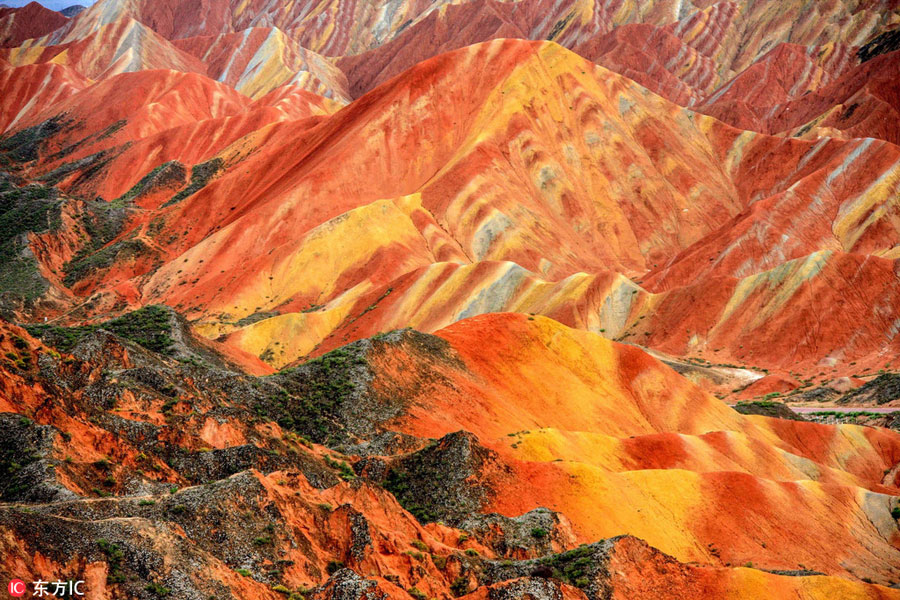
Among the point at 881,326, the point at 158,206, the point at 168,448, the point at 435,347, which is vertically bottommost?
the point at 158,206

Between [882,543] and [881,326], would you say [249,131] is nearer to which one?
[881,326]

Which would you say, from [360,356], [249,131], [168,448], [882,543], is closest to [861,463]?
[882,543]

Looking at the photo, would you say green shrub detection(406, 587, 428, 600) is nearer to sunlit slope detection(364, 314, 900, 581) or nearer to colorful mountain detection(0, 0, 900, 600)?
colorful mountain detection(0, 0, 900, 600)

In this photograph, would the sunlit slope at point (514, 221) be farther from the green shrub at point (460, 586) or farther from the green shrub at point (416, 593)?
the green shrub at point (416, 593)

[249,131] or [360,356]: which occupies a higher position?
[360,356]

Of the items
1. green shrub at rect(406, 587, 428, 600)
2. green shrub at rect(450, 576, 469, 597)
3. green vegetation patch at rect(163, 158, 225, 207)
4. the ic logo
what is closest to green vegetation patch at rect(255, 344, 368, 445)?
green shrub at rect(450, 576, 469, 597)

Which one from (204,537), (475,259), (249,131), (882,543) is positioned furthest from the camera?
(249,131)

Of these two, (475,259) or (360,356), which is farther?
(475,259)
